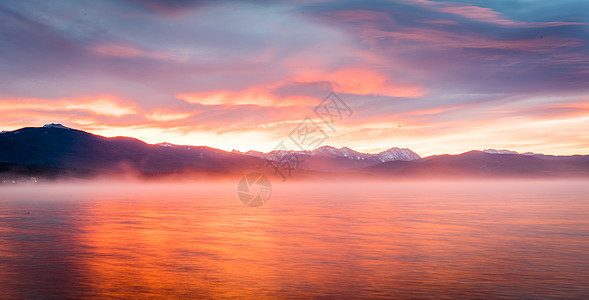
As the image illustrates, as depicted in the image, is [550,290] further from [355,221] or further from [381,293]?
[355,221]

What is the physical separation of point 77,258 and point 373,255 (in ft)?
54.9

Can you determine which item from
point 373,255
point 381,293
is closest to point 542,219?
point 373,255

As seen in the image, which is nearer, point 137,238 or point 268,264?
point 268,264

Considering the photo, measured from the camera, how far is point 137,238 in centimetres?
3606

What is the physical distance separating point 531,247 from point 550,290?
41.5 feet

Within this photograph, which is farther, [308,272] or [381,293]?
[308,272]

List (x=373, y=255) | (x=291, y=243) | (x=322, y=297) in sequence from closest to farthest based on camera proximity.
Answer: (x=322, y=297) < (x=373, y=255) < (x=291, y=243)

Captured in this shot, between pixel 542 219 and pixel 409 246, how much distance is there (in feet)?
85.0

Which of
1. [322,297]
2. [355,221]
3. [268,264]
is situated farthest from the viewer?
[355,221]

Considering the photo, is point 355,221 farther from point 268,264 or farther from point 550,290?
point 550,290

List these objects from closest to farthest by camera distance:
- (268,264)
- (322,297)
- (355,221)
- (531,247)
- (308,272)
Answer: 1. (322,297)
2. (308,272)
3. (268,264)
4. (531,247)
5. (355,221)

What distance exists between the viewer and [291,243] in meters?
34.3

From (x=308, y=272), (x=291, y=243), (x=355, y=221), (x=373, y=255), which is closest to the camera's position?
(x=308, y=272)

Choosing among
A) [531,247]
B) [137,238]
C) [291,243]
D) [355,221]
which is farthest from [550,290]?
[355,221]
